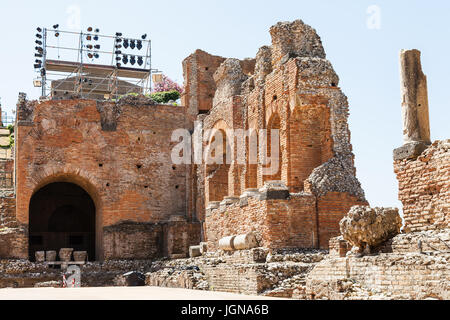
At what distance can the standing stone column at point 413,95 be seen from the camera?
1052cm

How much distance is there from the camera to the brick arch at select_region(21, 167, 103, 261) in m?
22.6

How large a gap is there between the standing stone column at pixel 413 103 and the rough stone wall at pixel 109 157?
14.7 meters

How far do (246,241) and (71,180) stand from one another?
11.6 meters

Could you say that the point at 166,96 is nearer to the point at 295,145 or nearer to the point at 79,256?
the point at 79,256

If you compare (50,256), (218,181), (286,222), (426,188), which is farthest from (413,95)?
(50,256)

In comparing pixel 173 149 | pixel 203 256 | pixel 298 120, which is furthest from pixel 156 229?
pixel 298 120

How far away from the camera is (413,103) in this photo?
1058 centimetres

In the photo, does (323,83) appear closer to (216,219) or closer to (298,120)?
(298,120)

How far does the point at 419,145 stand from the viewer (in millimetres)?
10273

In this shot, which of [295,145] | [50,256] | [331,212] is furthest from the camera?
[50,256]

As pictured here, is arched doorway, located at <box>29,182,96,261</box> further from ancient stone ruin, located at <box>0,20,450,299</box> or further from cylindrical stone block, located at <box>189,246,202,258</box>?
cylindrical stone block, located at <box>189,246,202,258</box>

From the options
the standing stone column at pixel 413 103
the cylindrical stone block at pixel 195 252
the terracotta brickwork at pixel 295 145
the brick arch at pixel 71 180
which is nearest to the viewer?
the standing stone column at pixel 413 103

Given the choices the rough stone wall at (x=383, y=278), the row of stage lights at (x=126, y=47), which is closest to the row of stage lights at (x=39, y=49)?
the row of stage lights at (x=126, y=47)

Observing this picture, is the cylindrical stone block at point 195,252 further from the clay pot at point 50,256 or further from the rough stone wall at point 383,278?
the rough stone wall at point 383,278
